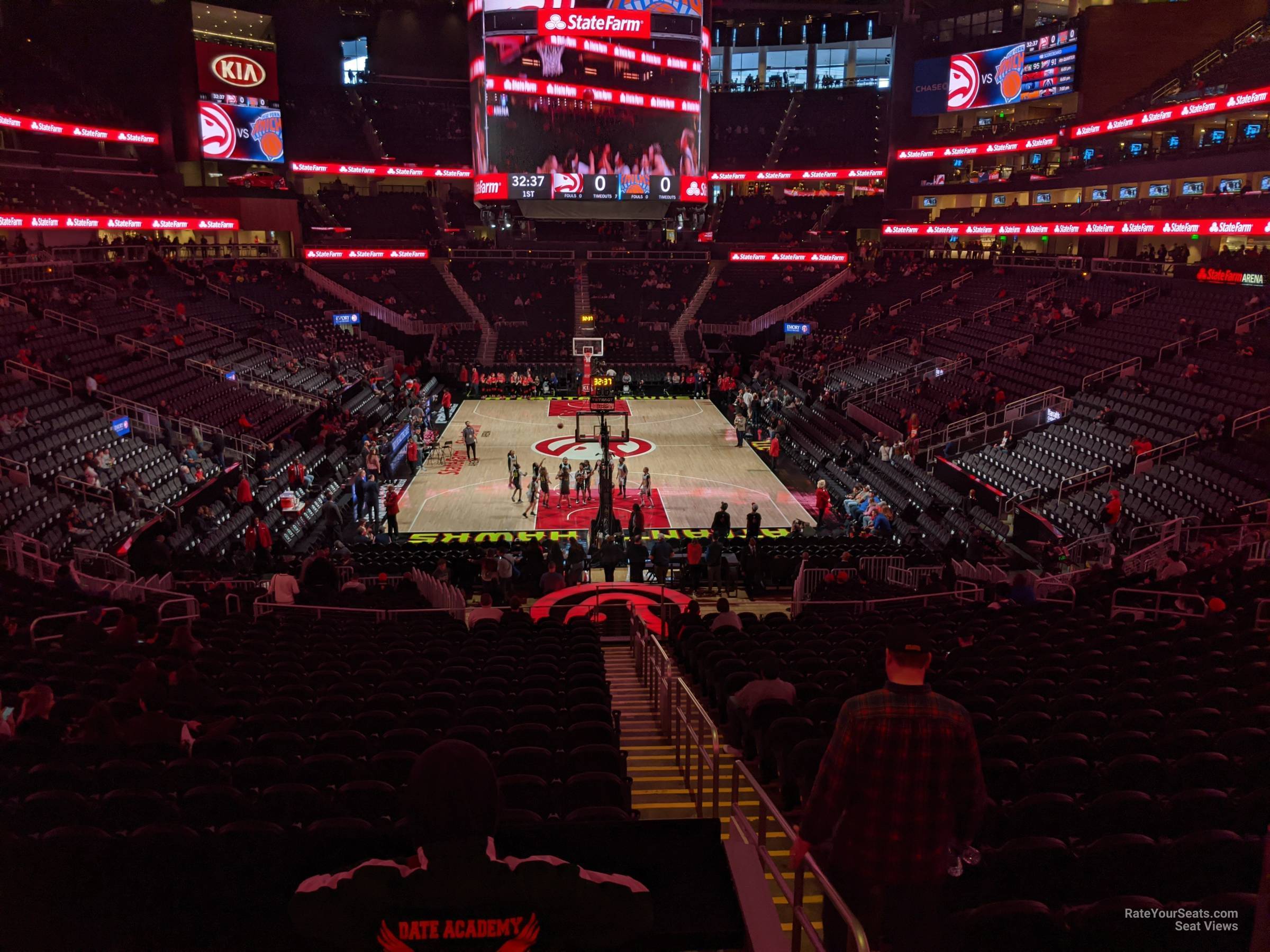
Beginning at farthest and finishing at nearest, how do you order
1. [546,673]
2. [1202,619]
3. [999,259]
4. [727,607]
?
1. [999,259]
2. [727,607]
3. [1202,619]
4. [546,673]

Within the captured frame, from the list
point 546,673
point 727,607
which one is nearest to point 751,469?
point 727,607

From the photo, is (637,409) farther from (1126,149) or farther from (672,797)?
(672,797)

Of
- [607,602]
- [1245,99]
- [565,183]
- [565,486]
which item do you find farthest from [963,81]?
[607,602]

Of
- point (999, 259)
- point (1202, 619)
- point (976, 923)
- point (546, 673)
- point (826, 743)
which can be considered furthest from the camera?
point (999, 259)

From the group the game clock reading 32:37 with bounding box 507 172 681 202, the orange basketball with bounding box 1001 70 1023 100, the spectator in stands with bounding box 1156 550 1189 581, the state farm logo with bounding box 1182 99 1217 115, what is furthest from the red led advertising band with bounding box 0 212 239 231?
the state farm logo with bounding box 1182 99 1217 115

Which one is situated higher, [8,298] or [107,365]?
[8,298]

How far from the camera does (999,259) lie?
42.1 metres

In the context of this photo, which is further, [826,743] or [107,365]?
[107,365]

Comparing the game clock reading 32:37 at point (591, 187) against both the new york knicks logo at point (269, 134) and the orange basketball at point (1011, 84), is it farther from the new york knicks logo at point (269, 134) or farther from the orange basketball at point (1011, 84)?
the orange basketball at point (1011, 84)

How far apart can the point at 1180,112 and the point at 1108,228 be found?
4961mm

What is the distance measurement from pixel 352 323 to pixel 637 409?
1489 cm

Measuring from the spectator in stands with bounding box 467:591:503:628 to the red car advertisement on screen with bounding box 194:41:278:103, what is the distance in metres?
43.1

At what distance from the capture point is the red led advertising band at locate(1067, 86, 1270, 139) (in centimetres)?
2966

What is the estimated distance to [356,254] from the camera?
160ft
